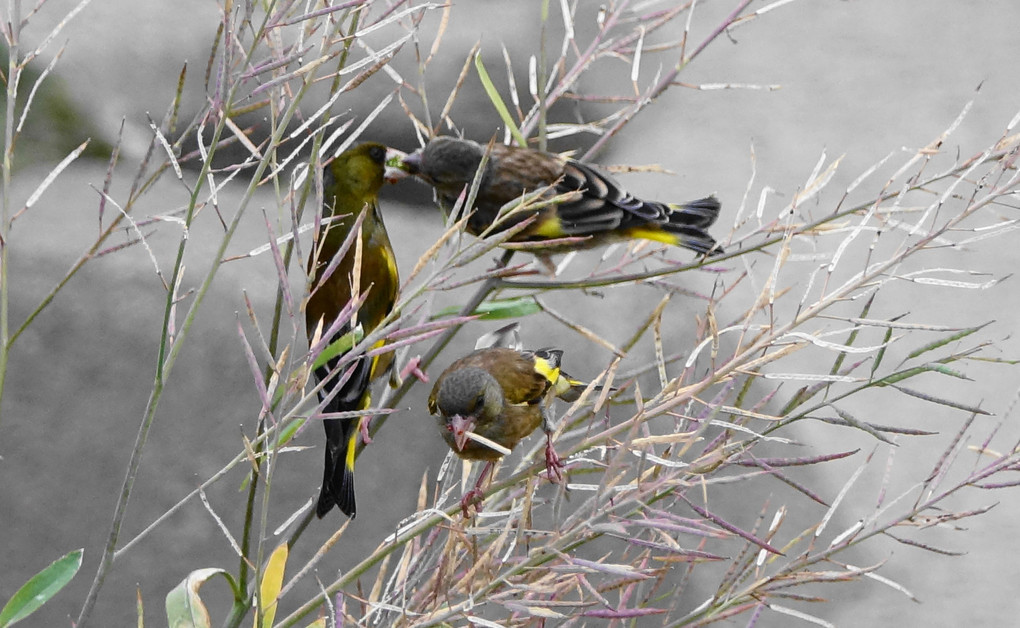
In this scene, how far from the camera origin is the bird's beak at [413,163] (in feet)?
2.10

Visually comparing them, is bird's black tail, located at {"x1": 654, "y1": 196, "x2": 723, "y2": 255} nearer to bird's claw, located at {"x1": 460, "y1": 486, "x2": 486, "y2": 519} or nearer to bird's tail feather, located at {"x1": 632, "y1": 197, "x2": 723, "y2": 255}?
bird's tail feather, located at {"x1": 632, "y1": 197, "x2": 723, "y2": 255}

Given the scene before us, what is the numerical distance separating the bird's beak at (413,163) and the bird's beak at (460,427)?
0.15 metres

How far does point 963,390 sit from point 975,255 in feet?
0.61

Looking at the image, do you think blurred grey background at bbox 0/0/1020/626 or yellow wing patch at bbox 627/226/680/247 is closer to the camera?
yellow wing patch at bbox 627/226/680/247

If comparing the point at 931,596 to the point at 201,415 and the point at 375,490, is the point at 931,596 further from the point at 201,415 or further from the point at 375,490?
the point at 201,415

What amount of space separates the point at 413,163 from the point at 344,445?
0.17 m

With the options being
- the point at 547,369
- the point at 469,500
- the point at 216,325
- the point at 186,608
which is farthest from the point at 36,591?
the point at 216,325

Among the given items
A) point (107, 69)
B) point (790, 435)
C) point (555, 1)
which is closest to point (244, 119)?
point (107, 69)

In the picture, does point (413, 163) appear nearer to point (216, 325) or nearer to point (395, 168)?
point (395, 168)

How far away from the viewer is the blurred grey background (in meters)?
1.05

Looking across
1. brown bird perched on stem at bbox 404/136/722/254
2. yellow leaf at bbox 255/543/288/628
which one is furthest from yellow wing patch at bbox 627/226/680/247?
yellow leaf at bbox 255/543/288/628

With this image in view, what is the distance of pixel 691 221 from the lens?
24.2 inches

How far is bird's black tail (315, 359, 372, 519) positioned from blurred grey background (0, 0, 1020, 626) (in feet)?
1.12

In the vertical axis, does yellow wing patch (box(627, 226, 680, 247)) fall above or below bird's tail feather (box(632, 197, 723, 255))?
below
